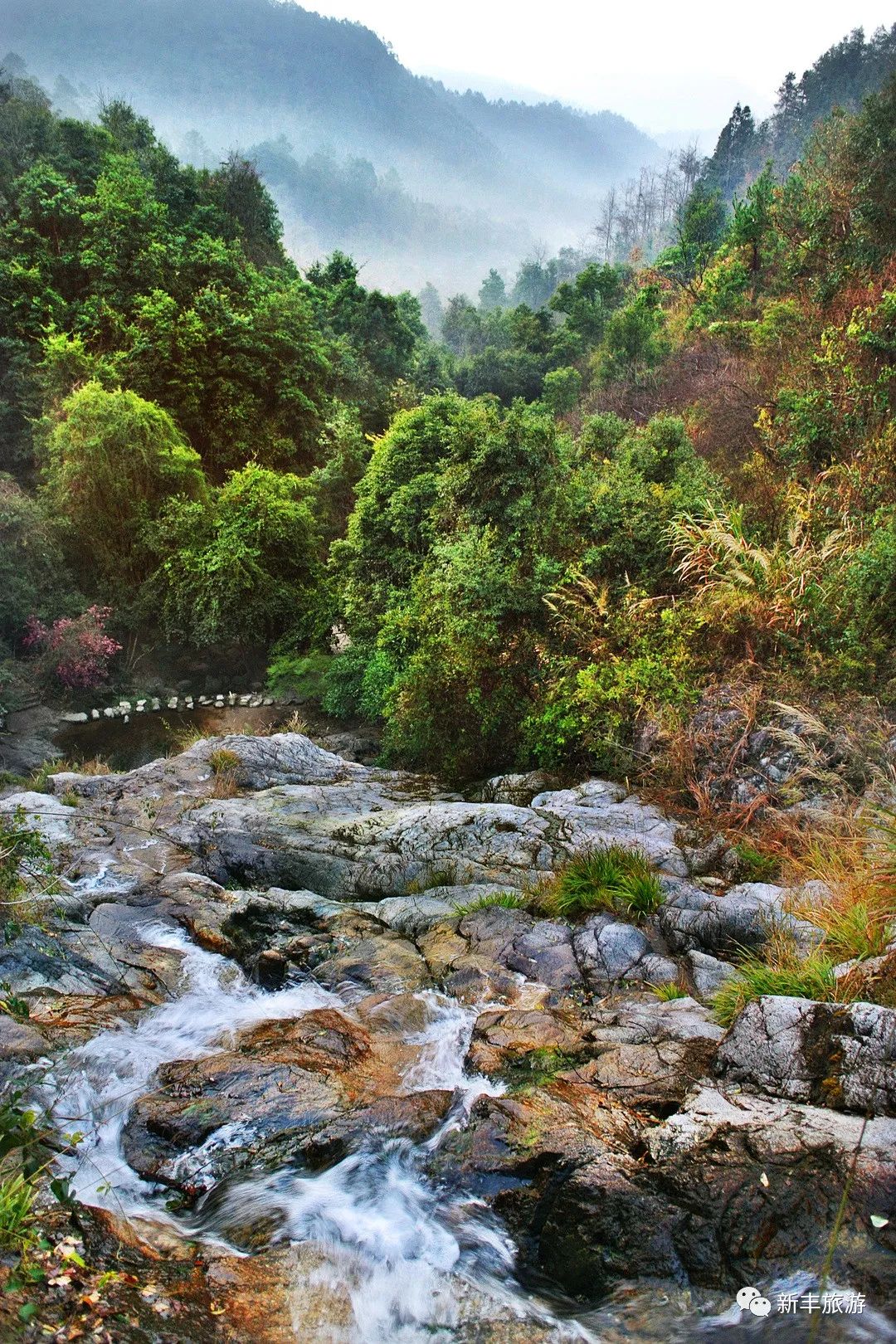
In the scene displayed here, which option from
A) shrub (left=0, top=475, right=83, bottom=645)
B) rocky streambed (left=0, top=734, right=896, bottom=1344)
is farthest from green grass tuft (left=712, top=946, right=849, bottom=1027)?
shrub (left=0, top=475, right=83, bottom=645)

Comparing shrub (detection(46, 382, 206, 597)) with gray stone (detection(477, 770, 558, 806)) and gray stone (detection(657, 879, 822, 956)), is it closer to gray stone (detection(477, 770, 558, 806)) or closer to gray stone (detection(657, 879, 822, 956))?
gray stone (detection(477, 770, 558, 806))

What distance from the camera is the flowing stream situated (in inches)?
111

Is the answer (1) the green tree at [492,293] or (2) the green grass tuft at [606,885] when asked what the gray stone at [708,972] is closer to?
(2) the green grass tuft at [606,885]

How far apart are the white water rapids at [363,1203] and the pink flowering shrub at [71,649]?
10.4 metres

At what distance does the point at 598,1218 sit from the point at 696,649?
644 centimetres

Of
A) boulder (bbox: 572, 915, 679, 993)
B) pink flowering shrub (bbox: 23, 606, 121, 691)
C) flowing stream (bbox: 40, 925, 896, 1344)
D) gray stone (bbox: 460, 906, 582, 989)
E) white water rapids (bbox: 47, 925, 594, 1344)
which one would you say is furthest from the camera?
pink flowering shrub (bbox: 23, 606, 121, 691)

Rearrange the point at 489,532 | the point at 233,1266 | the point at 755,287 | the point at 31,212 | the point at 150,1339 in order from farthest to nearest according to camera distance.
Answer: the point at 755,287 < the point at 31,212 < the point at 489,532 < the point at 233,1266 < the point at 150,1339

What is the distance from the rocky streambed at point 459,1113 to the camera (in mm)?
2861

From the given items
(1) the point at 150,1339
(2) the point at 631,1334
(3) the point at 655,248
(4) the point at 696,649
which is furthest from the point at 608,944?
(3) the point at 655,248

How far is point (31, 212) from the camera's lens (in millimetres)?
18734

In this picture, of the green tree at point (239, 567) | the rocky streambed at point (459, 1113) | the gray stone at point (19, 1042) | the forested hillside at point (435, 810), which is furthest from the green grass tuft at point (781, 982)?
the green tree at point (239, 567)

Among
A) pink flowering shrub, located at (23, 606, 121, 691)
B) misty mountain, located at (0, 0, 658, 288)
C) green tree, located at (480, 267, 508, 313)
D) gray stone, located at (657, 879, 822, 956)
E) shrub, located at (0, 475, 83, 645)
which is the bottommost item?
gray stone, located at (657, 879, 822, 956)

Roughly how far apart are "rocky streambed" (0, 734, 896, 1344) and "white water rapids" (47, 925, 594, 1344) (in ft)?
0.04

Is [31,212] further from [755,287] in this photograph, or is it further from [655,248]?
[655,248]
